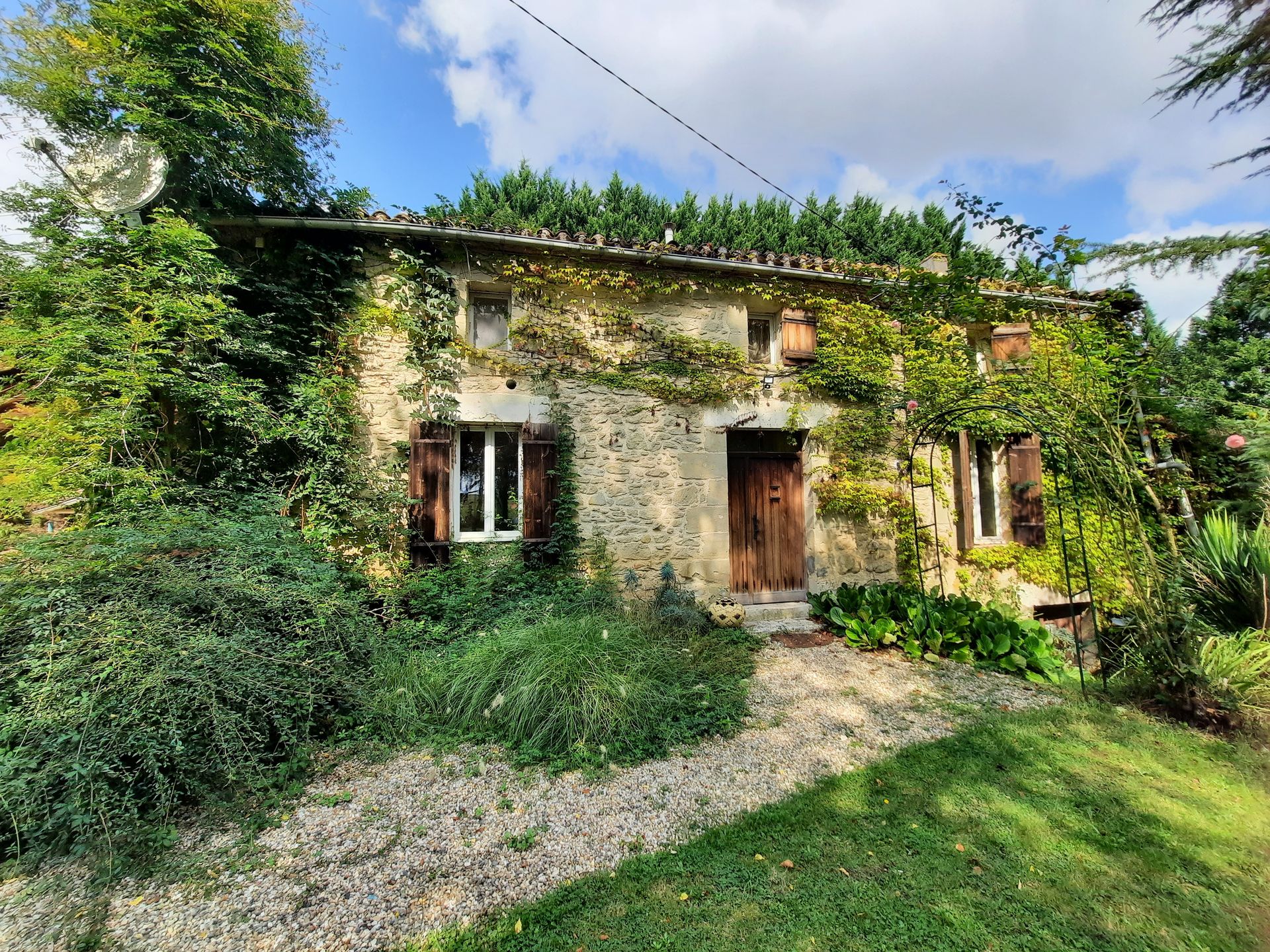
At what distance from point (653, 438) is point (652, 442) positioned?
5 cm

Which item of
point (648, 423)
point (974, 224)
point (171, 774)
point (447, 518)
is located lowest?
point (171, 774)

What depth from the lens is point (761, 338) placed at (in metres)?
7.06

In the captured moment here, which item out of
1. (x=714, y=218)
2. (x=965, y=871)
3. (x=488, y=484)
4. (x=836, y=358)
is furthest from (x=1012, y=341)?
(x=714, y=218)

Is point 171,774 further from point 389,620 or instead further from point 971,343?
point 971,343

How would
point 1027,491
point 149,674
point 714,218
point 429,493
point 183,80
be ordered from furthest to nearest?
point 714,218 < point 1027,491 < point 429,493 < point 183,80 < point 149,674

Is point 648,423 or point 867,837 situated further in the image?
point 648,423

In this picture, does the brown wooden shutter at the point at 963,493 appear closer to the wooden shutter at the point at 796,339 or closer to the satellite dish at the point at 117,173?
the wooden shutter at the point at 796,339

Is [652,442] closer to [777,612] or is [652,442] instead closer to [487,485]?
[487,485]

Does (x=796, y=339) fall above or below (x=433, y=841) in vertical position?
above

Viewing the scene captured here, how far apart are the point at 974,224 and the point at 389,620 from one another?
6660 mm

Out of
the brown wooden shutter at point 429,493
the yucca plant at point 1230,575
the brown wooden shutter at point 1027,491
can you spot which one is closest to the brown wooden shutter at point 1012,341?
the brown wooden shutter at point 1027,491

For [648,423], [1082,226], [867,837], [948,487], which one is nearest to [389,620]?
[648,423]

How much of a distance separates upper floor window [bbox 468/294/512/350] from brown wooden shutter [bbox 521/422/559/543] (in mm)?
1282

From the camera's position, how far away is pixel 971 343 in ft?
25.1
